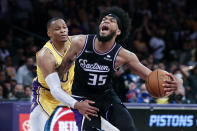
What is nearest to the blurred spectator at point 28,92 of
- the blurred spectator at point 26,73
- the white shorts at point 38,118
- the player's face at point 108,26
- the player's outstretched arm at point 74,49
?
the blurred spectator at point 26,73

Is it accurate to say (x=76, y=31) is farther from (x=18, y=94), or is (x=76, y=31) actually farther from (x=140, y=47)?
(x=18, y=94)

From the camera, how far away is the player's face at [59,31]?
6008mm

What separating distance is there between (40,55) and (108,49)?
3.81 feet

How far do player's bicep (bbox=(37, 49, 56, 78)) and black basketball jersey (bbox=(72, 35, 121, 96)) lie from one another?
501 millimetres

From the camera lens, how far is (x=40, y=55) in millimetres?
5840

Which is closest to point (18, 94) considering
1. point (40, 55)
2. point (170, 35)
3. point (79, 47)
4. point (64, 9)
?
point (40, 55)

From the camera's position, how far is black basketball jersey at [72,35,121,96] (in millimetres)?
5023

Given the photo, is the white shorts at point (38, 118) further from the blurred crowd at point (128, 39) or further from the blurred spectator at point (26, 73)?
the blurred spectator at point (26, 73)

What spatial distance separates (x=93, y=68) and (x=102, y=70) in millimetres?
107

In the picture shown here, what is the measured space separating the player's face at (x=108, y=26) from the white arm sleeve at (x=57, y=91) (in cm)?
78

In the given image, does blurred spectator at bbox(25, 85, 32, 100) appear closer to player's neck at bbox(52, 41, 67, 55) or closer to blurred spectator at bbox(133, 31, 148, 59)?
player's neck at bbox(52, 41, 67, 55)

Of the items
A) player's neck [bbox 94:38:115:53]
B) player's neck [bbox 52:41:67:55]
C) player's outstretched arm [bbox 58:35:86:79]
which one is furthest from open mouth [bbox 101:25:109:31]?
player's neck [bbox 52:41:67:55]

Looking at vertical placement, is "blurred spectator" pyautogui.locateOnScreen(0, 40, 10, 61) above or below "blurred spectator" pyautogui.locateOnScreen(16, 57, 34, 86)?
above

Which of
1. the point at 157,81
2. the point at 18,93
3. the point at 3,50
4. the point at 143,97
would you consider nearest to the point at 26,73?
the point at 18,93
